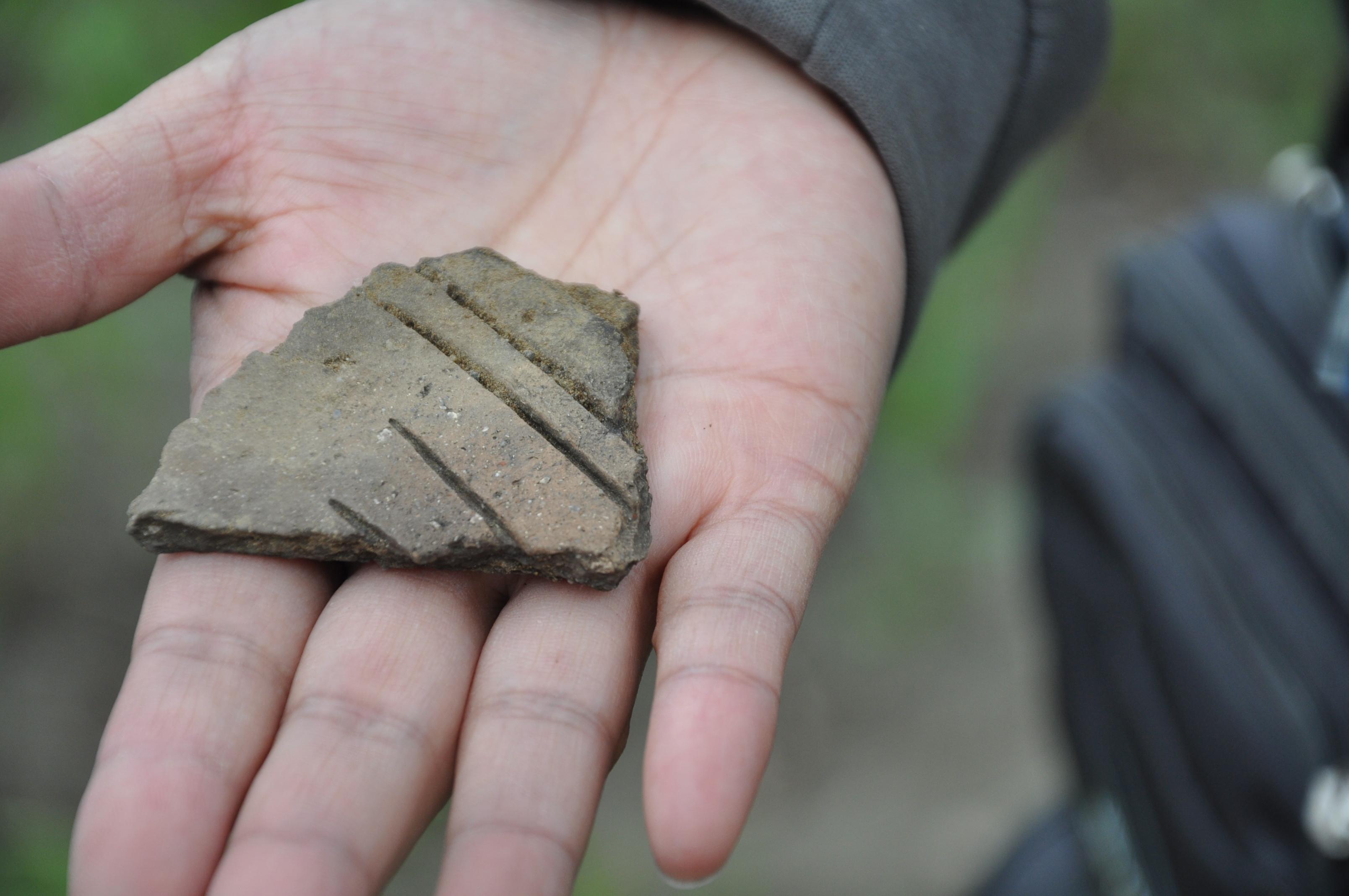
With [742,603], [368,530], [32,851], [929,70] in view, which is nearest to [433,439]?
[368,530]

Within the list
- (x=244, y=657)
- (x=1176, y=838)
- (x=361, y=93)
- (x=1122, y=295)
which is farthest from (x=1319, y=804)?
(x=361, y=93)

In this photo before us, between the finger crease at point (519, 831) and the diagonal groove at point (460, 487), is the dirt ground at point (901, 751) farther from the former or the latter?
the finger crease at point (519, 831)

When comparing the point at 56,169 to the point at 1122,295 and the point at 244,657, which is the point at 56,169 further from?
the point at 1122,295

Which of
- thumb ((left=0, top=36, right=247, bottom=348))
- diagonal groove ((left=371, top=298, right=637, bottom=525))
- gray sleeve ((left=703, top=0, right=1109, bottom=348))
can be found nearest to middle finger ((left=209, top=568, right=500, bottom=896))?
diagonal groove ((left=371, top=298, right=637, bottom=525))

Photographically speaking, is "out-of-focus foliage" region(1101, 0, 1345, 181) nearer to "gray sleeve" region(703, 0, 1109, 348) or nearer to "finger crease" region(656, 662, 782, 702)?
"gray sleeve" region(703, 0, 1109, 348)

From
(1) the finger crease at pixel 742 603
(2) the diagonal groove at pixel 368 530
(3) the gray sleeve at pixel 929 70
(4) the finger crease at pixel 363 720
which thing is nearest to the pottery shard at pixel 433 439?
(2) the diagonal groove at pixel 368 530
